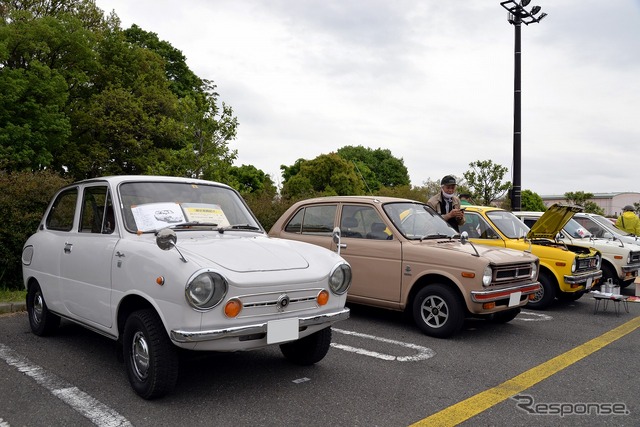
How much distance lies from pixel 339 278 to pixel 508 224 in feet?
18.6

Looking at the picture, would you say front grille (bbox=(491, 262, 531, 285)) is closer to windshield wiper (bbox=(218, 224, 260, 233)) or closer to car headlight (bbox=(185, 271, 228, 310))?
windshield wiper (bbox=(218, 224, 260, 233))

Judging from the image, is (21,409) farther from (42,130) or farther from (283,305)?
(42,130)

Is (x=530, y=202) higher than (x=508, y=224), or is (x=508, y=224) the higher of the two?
(x=530, y=202)

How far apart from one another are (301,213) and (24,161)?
790 inches

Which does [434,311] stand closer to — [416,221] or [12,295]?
[416,221]

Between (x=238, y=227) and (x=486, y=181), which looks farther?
(x=486, y=181)

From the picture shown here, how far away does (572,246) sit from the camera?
8516 mm

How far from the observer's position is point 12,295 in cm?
721

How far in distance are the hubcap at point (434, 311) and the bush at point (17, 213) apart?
6.00 m

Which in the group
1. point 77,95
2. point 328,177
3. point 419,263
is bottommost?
point 419,263

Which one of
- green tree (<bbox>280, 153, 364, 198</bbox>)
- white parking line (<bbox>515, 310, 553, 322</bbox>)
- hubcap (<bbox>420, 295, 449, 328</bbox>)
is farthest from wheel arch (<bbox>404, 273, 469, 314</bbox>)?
green tree (<bbox>280, 153, 364, 198</bbox>)

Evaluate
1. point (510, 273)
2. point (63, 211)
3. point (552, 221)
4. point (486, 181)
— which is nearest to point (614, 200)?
point (486, 181)

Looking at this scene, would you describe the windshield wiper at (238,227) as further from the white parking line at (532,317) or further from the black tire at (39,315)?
the white parking line at (532,317)

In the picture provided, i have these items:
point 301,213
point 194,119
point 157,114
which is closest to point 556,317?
point 301,213
